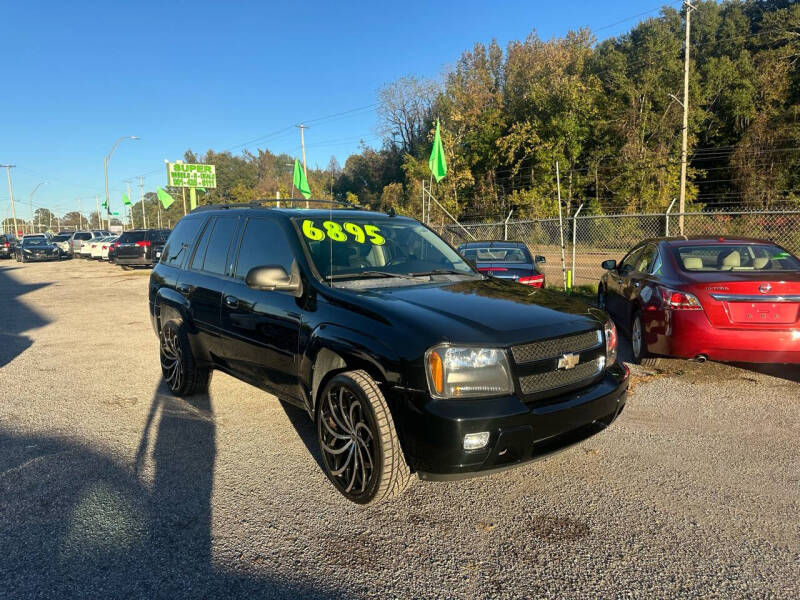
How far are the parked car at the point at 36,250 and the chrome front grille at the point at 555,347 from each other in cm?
3675

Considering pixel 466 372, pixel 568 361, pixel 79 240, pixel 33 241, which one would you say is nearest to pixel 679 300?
pixel 568 361

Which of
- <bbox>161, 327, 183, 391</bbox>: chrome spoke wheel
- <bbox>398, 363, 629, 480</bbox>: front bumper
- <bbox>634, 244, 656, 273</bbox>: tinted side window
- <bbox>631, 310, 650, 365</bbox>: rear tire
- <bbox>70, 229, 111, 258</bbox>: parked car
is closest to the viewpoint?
<bbox>398, 363, 629, 480</bbox>: front bumper

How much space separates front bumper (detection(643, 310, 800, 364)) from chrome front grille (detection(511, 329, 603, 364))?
7.94 feet

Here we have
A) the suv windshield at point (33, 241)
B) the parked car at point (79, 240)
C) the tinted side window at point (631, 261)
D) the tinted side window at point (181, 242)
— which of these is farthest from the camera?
the parked car at point (79, 240)

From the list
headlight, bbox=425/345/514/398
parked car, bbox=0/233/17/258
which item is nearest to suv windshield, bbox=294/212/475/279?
headlight, bbox=425/345/514/398

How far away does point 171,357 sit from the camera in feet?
17.4

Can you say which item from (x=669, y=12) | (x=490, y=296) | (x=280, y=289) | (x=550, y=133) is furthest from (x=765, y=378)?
(x=669, y=12)

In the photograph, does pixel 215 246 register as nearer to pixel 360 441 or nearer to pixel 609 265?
pixel 360 441

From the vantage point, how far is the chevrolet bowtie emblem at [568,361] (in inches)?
120

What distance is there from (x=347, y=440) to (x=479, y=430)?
92 cm

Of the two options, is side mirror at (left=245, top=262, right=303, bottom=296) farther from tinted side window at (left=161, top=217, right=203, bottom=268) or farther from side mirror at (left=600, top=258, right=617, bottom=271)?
side mirror at (left=600, top=258, right=617, bottom=271)

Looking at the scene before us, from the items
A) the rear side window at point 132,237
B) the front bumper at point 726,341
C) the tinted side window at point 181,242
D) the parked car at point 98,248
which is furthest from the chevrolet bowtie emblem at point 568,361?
the parked car at point 98,248

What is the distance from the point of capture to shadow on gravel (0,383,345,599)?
→ 2.41 meters

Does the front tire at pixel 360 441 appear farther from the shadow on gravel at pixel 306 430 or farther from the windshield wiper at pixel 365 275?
the windshield wiper at pixel 365 275
